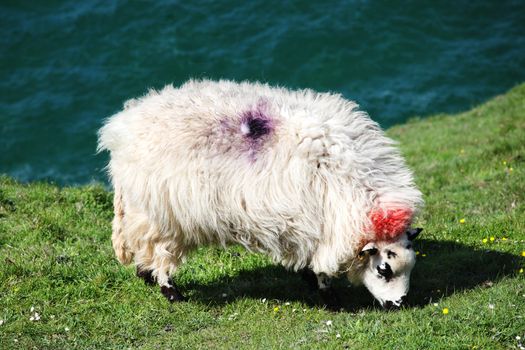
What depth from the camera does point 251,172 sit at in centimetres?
721

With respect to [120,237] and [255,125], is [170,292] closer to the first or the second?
[120,237]

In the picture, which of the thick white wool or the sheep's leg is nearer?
the thick white wool

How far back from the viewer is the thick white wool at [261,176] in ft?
23.5

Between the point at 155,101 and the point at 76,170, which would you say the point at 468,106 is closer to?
the point at 76,170

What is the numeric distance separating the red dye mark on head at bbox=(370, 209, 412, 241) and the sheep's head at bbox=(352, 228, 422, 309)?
15 centimetres

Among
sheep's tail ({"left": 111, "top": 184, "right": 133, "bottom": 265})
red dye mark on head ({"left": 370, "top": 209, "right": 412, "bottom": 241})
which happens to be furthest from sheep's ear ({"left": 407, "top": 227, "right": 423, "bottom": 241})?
sheep's tail ({"left": 111, "top": 184, "right": 133, "bottom": 265})

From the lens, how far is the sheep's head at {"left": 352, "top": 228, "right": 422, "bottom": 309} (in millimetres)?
7328

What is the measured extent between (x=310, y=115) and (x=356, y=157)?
64cm

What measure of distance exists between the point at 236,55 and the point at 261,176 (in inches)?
622

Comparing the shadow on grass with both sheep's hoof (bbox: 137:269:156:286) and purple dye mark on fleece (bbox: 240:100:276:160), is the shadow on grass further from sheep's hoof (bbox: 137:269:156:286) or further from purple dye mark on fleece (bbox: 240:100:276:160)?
purple dye mark on fleece (bbox: 240:100:276:160)

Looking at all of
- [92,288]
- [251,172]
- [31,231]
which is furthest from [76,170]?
[251,172]

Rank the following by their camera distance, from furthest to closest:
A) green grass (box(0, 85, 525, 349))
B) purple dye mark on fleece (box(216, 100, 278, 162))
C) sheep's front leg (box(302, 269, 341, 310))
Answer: sheep's front leg (box(302, 269, 341, 310)) < purple dye mark on fleece (box(216, 100, 278, 162)) < green grass (box(0, 85, 525, 349))

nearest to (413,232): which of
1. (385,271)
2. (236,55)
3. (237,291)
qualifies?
(385,271)

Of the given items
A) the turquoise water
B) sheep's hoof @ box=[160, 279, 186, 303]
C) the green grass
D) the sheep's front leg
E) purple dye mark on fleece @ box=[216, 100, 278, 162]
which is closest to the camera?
the green grass
